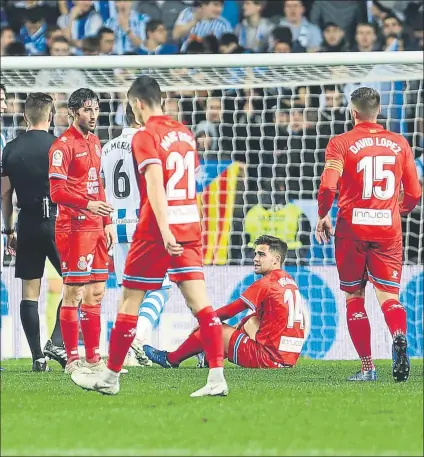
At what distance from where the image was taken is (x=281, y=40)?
45.4ft

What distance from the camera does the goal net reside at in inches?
427

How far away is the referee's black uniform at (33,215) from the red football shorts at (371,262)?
2.57 meters

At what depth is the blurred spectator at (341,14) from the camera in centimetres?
1463

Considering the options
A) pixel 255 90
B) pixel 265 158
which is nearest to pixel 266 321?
pixel 265 158

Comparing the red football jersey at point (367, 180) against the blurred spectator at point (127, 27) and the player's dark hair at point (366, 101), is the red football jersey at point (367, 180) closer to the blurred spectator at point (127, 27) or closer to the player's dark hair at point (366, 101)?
the player's dark hair at point (366, 101)

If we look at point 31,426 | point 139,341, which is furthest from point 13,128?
point 31,426

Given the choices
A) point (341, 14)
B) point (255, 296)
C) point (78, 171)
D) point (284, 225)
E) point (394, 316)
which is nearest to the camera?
point (394, 316)

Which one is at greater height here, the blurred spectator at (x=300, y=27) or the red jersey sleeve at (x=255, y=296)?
the blurred spectator at (x=300, y=27)

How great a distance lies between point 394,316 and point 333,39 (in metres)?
6.94

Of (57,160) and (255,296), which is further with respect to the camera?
(255,296)

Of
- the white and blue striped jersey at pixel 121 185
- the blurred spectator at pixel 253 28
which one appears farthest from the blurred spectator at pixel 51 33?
the white and blue striped jersey at pixel 121 185

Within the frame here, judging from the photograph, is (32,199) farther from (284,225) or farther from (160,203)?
(284,225)

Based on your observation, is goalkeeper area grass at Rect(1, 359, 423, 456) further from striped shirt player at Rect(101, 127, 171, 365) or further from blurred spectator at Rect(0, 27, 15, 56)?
blurred spectator at Rect(0, 27, 15, 56)

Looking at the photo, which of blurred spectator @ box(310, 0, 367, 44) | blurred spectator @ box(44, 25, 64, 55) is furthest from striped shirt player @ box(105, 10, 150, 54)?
blurred spectator @ box(310, 0, 367, 44)
